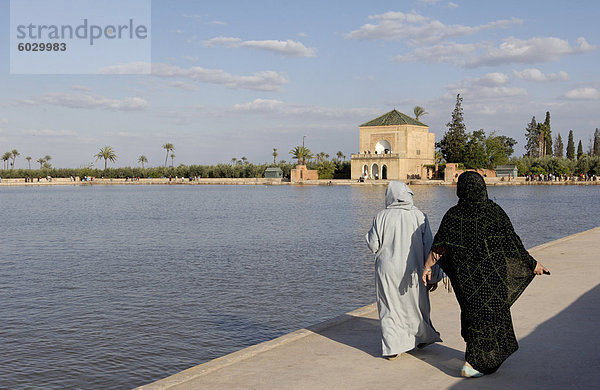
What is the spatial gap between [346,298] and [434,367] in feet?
20.4

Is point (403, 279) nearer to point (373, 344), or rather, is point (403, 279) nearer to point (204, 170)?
point (373, 344)

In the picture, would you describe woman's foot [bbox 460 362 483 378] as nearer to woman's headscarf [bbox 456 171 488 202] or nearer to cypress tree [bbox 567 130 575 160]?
woman's headscarf [bbox 456 171 488 202]

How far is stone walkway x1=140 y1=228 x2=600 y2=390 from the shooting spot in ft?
15.5

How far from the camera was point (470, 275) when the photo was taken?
485 cm

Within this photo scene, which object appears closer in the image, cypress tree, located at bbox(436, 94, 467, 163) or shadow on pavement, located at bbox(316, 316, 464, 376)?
shadow on pavement, located at bbox(316, 316, 464, 376)

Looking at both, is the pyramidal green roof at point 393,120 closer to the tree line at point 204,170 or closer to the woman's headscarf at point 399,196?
the tree line at point 204,170

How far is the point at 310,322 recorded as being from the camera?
375 inches

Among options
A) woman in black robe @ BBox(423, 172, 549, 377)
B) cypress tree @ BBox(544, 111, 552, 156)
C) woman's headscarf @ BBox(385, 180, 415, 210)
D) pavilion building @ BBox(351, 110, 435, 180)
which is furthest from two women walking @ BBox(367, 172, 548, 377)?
cypress tree @ BBox(544, 111, 552, 156)

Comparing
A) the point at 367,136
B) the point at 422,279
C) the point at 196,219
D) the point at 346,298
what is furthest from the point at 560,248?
the point at 367,136

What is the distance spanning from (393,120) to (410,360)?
3371 inches

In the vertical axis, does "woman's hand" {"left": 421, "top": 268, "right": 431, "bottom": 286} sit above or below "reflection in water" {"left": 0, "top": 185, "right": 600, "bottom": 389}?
above

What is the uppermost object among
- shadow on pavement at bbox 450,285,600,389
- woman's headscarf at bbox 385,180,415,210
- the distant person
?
woman's headscarf at bbox 385,180,415,210

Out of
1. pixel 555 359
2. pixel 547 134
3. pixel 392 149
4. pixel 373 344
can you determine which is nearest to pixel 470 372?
pixel 555 359

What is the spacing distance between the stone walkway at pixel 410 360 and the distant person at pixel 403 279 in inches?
9.6
